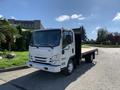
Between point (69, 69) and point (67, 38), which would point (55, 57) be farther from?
point (69, 69)

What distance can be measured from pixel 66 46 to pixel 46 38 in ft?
3.38

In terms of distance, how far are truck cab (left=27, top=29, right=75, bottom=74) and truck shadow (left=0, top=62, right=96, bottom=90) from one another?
20.7 inches

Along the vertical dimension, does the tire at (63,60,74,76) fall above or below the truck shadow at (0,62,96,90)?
above

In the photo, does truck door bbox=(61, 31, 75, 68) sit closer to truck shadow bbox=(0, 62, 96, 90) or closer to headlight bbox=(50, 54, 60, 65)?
headlight bbox=(50, 54, 60, 65)

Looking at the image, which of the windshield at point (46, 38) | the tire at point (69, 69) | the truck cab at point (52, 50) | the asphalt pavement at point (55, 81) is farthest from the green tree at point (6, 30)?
the tire at point (69, 69)

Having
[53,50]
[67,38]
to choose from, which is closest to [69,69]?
[67,38]

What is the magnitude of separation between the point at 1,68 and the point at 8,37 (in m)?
7.62

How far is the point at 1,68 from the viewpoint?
10969 millimetres

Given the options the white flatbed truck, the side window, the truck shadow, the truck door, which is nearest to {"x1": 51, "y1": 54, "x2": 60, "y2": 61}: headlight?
the white flatbed truck

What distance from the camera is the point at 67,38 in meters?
9.51

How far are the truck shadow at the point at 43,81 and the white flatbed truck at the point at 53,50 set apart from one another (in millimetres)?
483

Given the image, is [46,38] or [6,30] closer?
[46,38]

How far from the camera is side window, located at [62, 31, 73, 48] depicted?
9.22 metres

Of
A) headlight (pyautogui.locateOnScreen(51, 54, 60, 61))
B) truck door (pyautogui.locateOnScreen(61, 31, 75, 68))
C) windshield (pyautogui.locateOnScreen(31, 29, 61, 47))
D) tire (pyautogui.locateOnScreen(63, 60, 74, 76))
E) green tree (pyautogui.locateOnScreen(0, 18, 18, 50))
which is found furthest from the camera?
green tree (pyautogui.locateOnScreen(0, 18, 18, 50))
